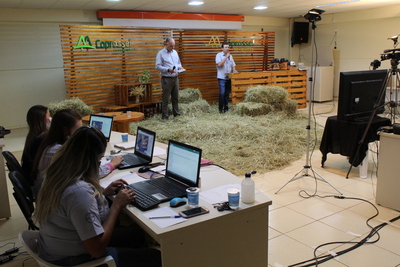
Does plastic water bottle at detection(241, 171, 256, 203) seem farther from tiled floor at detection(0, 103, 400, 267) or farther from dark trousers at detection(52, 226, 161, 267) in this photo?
tiled floor at detection(0, 103, 400, 267)

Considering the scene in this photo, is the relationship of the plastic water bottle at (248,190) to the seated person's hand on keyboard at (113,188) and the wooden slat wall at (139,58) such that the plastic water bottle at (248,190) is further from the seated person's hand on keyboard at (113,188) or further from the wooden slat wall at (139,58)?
the wooden slat wall at (139,58)

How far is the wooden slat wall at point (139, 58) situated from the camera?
8.18 meters

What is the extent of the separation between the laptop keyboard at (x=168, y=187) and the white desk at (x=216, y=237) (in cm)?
15

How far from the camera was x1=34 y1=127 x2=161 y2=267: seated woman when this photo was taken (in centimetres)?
181

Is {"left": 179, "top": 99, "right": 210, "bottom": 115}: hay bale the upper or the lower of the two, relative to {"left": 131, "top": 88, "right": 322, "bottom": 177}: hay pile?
upper

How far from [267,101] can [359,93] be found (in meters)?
4.31

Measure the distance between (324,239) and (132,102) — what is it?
22.0 ft

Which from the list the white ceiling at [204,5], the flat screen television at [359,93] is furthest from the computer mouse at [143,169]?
the white ceiling at [204,5]

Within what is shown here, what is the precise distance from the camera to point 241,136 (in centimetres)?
681

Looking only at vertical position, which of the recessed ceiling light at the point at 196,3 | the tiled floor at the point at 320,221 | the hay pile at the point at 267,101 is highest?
the recessed ceiling light at the point at 196,3

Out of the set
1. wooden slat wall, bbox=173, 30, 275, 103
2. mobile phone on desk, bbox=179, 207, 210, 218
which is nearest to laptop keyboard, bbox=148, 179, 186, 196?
mobile phone on desk, bbox=179, 207, 210, 218

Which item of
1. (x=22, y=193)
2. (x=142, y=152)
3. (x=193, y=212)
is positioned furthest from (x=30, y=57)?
(x=193, y=212)

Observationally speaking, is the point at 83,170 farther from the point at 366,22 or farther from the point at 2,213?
the point at 366,22

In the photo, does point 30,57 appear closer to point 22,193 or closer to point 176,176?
point 22,193
